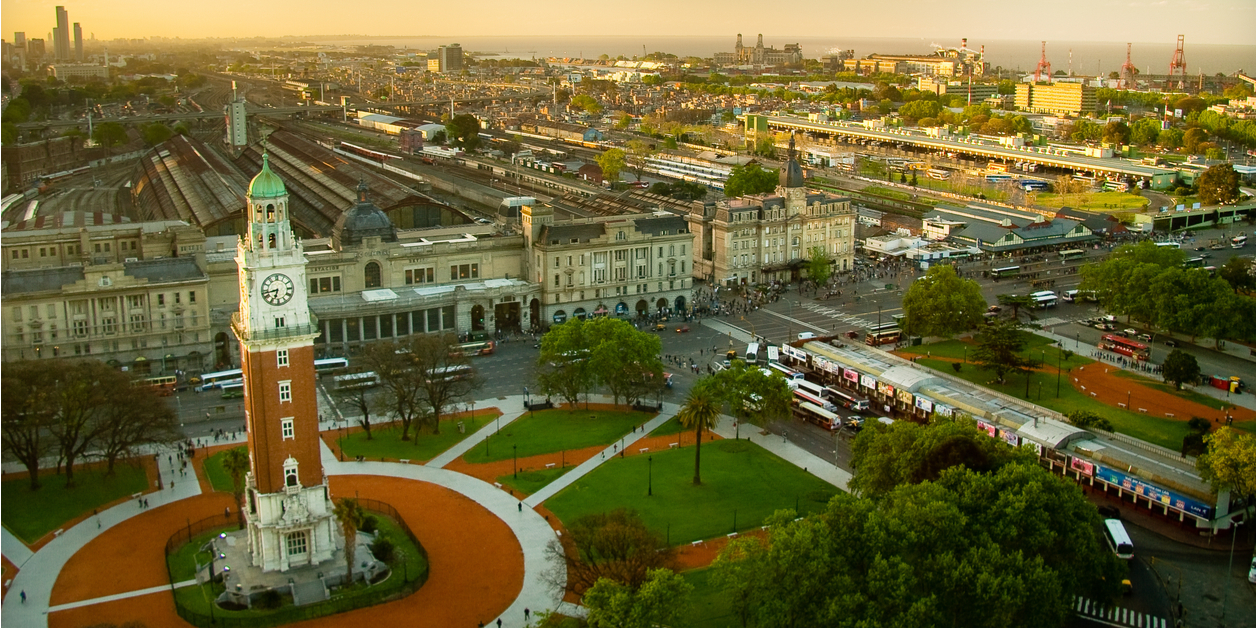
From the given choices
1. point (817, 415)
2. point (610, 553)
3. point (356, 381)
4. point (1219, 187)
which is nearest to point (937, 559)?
point (610, 553)

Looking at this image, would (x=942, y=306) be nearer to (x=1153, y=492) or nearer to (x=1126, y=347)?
(x=1126, y=347)

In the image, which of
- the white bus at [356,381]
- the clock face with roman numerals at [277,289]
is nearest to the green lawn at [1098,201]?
the white bus at [356,381]

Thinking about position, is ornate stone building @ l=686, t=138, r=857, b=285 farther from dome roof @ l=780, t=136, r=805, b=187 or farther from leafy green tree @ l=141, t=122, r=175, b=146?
leafy green tree @ l=141, t=122, r=175, b=146

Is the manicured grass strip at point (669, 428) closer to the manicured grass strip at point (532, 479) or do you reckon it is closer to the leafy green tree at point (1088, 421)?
the manicured grass strip at point (532, 479)

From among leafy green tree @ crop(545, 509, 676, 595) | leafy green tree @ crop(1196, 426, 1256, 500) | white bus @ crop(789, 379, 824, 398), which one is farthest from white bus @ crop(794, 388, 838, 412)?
leafy green tree @ crop(545, 509, 676, 595)

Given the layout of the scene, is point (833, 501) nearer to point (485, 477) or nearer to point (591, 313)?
point (485, 477)
